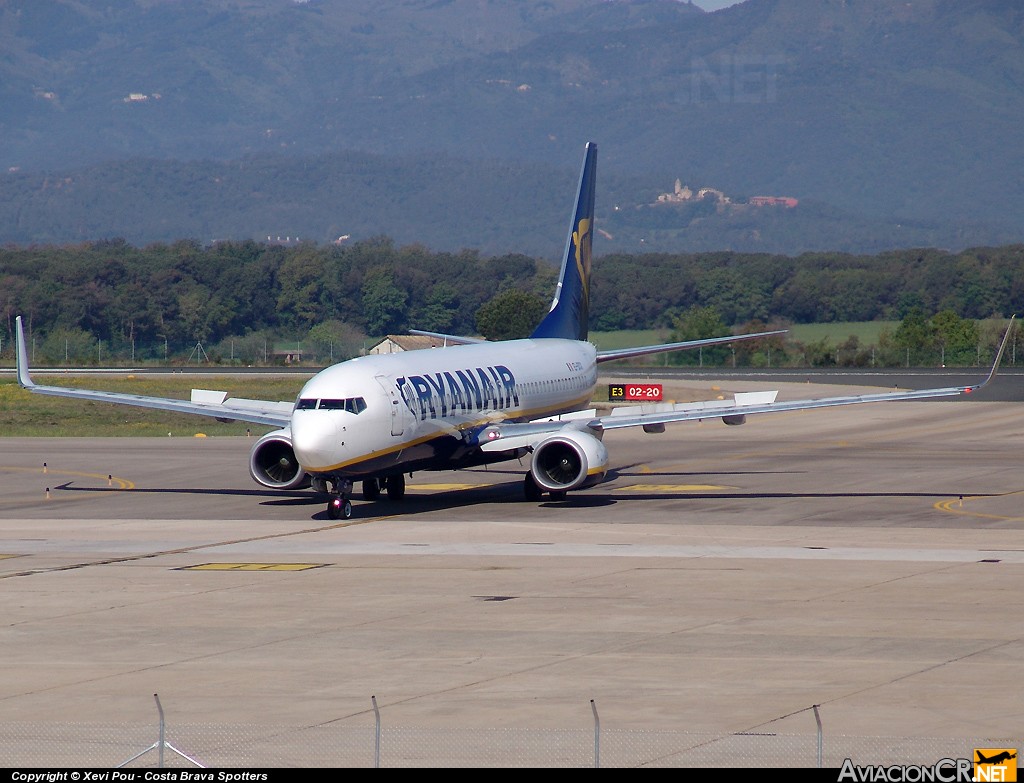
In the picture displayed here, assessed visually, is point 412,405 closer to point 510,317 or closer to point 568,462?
point 568,462

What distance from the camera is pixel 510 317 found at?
146625mm

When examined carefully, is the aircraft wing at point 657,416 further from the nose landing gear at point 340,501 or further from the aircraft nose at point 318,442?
the aircraft nose at point 318,442

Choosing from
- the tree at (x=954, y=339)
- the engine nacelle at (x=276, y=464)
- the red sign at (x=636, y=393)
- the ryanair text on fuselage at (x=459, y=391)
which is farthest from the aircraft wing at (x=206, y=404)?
the tree at (x=954, y=339)

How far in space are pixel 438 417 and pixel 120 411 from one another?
170ft

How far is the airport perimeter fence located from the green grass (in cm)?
5836

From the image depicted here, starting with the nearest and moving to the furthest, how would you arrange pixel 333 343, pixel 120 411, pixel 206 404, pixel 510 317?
pixel 206 404, pixel 120 411, pixel 510 317, pixel 333 343

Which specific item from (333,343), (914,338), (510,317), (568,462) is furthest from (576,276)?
(333,343)

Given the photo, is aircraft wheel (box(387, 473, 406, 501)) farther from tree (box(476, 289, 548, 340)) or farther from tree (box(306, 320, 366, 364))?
tree (box(306, 320, 366, 364))

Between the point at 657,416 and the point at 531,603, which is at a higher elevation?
the point at 657,416

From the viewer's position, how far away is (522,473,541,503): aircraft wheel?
44156 millimetres

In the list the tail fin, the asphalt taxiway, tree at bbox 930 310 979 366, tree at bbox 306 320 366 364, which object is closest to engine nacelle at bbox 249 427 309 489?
the asphalt taxiway

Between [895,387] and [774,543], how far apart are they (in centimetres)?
7001

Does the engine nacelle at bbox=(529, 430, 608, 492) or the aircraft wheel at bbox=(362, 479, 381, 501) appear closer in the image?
the engine nacelle at bbox=(529, 430, 608, 492)

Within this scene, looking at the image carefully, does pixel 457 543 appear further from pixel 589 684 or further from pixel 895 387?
pixel 895 387
